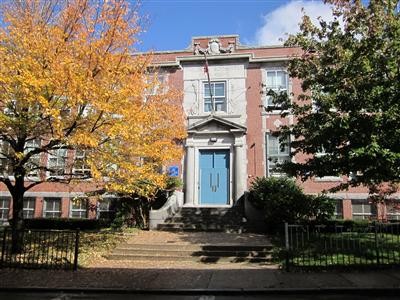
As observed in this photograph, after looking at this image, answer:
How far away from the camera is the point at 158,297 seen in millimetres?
9000

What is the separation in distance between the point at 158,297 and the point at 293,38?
28.9 ft

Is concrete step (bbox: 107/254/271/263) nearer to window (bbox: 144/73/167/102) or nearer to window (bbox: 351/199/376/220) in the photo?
window (bbox: 144/73/167/102)

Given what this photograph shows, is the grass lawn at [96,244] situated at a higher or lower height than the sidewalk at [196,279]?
higher

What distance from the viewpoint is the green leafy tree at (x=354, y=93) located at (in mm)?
10812

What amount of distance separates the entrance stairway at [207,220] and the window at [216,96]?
5.90 meters

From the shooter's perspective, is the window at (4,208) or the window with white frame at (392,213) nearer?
the window with white frame at (392,213)

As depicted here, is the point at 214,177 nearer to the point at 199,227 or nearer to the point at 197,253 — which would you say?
the point at 199,227

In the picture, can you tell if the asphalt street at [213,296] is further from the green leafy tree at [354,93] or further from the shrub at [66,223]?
the shrub at [66,223]

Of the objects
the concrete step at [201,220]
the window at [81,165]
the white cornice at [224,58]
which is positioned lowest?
the concrete step at [201,220]

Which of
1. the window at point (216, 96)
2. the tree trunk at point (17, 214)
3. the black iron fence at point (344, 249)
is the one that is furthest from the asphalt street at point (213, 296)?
the window at point (216, 96)

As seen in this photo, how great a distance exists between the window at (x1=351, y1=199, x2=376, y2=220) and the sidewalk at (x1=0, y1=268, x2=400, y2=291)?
402 inches

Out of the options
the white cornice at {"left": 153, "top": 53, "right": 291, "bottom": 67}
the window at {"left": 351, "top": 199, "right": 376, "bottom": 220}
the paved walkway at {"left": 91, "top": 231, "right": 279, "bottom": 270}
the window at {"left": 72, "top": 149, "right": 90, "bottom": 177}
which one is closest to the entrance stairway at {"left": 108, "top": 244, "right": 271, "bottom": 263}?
the paved walkway at {"left": 91, "top": 231, "right": 279, "bottom": 270}

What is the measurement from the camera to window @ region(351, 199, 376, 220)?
20.5 meters

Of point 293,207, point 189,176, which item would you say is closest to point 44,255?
point 293,207
